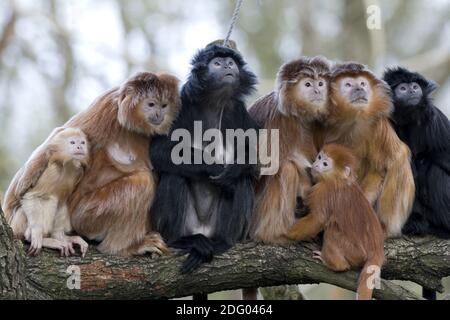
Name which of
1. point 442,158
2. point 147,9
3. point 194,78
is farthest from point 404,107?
point 147,9

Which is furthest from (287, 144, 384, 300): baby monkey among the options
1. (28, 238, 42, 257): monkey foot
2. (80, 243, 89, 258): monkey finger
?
(28, 238, 42, 257): monkey foot

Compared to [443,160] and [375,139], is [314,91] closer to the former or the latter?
[375,139]

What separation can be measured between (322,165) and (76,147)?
1.92 m

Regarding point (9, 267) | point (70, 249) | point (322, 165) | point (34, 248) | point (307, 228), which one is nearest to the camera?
point (9, 267)

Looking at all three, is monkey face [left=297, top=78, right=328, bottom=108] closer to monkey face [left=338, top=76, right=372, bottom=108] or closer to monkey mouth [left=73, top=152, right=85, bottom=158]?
monkey face [left=338, top=76, right=372, bottom=108]

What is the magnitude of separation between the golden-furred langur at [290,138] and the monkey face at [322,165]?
0.09m

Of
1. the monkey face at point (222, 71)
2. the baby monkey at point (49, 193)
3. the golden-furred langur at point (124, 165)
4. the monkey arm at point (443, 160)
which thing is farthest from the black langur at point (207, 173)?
the monkey arm at point (443, 160)

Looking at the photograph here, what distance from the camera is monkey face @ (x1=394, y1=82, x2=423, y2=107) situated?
586 centimetres

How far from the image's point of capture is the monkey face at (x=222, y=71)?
552 centimetres

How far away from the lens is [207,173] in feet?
18.4

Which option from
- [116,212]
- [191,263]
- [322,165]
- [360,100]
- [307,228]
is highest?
[360,100]

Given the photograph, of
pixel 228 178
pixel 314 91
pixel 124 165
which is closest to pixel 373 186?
pixel 314 91

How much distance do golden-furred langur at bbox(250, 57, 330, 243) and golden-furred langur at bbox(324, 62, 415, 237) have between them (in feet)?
0.49

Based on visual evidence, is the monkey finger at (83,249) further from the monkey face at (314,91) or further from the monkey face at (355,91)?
the monkey face at (355,91)
